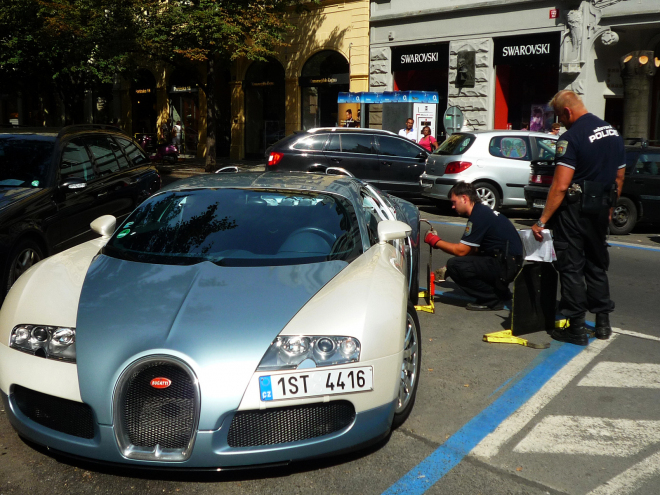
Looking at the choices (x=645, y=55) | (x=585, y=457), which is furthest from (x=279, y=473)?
(x=645, y=55)

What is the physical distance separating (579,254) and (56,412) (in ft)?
13.1

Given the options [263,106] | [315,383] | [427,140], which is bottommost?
[315,383]

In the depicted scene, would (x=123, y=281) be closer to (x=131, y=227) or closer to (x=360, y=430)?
(x=131, y=227)

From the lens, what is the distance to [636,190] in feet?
39.0

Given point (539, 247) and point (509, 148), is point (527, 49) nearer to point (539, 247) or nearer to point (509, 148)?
point (509, 148)

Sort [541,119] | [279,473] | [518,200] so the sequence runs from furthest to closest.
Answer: [541,119]
[518,200]
[279,473]

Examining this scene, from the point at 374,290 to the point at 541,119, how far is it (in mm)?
18298

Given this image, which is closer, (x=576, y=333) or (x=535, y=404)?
(x=535, y=404)

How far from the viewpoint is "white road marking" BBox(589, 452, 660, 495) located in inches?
132

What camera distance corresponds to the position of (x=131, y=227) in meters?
4.65

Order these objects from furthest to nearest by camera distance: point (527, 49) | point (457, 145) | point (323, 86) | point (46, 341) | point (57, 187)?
point (323, 86) → point (527, 49) → point (457, 145) → point (57, 187) → point (46, 341)

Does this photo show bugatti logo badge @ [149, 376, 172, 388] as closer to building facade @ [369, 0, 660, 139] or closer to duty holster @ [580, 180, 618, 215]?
duty holster @ [580, 180, 618, 215]

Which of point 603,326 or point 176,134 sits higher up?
point 176,134

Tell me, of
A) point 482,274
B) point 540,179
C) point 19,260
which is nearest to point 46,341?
point 19,260
